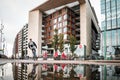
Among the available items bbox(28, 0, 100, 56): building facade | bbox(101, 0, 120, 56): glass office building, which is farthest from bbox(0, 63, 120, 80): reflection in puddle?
bbox(28, 0, 100, 56): building facade

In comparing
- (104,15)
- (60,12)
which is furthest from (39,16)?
(104,15)

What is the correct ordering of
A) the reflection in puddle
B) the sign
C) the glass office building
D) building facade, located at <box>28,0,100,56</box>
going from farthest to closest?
1. building facade, located at <box>28,0,100,56</box>
2. the sign
3. the glass office building
4. the reflection in puddle

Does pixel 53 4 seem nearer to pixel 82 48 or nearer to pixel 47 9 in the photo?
pixel 47 9

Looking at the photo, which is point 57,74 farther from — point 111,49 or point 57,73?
point 111,49

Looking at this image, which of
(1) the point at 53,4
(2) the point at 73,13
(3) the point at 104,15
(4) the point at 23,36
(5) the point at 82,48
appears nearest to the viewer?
(3) the point at 104,15

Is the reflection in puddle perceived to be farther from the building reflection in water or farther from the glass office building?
the glass office building

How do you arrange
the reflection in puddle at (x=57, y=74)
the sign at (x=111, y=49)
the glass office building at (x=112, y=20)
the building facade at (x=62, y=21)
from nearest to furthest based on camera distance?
the reflection in puddle at (x=57, y=74)
the glass office building at (x=112, y=20)
the sign at (x=111, y=49)
the building facade at (x=62, y=21)

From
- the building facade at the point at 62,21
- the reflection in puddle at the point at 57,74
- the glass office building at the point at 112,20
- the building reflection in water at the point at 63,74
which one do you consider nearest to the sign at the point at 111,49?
the glass office building at the point at 112,20

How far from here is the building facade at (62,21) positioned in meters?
79.4

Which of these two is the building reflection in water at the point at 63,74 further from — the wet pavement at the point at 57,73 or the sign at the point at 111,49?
the sign at the point at 111,49

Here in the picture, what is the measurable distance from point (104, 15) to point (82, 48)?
1488cm

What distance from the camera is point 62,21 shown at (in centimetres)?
8569

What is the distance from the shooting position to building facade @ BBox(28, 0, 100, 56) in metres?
79.4

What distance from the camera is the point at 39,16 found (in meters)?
93.6
